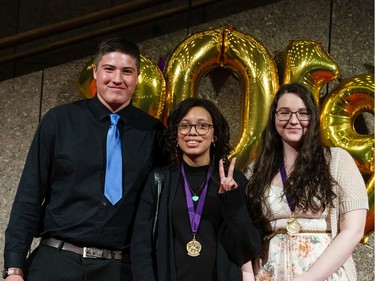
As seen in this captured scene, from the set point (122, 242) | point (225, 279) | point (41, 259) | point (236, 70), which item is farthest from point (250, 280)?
point (236, 70)

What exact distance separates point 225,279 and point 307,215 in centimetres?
38

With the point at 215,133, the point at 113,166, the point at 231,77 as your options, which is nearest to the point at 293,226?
the point at 215,133

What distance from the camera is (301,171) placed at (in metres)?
2.30

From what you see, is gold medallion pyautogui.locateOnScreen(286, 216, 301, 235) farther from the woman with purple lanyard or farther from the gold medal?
the woman with purple lanyard

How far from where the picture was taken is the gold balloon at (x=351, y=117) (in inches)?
117

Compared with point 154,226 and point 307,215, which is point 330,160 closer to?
point 307,215

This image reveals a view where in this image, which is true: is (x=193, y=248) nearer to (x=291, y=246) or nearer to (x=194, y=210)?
(x=194, y=210)

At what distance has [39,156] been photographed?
90.4 inches

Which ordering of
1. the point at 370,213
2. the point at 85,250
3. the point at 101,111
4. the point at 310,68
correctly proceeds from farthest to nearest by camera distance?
the point at 310,68 → the point at 370,213 → the point at 101,111 → the point at 85,250

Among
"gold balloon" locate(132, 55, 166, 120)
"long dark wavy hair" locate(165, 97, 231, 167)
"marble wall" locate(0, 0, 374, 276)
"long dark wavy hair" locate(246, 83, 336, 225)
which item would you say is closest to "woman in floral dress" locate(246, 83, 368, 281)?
"long dark wavy hair" locate(246, 83, 336, 225)

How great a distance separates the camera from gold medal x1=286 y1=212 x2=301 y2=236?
7.46 feet

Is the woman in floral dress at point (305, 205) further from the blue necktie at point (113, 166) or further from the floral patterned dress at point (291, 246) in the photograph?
the blue necktie at point (113, 166)

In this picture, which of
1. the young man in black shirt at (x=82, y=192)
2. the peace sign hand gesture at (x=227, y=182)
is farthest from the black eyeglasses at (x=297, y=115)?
the young man in black shirt at (x=82, y=192)

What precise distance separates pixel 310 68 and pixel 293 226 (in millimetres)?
1009
